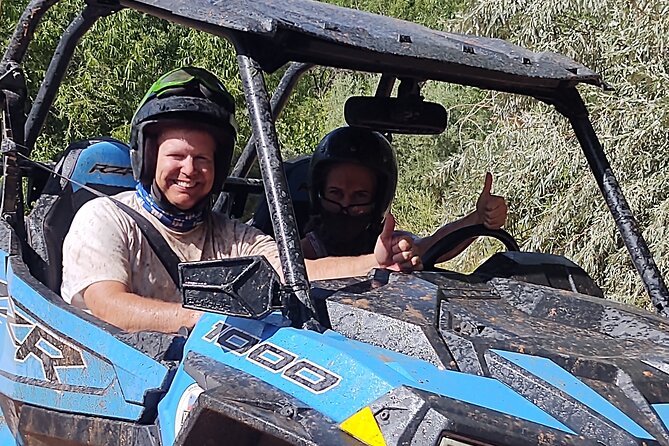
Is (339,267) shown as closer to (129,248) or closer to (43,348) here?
(129,248)

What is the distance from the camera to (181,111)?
11.9ft

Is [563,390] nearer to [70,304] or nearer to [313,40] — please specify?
[313,40]

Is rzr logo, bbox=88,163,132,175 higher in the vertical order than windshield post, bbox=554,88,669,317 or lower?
lower

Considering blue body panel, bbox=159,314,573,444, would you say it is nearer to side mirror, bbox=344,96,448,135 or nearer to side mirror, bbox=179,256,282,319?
side mirror, bbox=179,256,282,319

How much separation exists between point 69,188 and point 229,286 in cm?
200

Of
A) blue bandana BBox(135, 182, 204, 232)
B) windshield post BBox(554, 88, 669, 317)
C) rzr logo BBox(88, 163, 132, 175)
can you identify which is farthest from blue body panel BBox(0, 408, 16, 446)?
windshield post BBox(554, 88, 669, 317)

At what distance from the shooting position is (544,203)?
9469 mm

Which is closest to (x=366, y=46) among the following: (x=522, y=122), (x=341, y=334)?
(x=341, y=334)

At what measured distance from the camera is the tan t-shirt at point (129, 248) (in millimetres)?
3438

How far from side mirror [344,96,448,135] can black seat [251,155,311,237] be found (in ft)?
2.18

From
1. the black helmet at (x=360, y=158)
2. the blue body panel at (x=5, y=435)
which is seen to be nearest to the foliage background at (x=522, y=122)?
the black helmet at (x=360, y=158)

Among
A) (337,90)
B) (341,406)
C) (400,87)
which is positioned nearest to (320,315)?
(341,406)

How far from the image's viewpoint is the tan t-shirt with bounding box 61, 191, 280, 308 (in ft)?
11.3

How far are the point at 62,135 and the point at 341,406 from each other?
35.7ft
